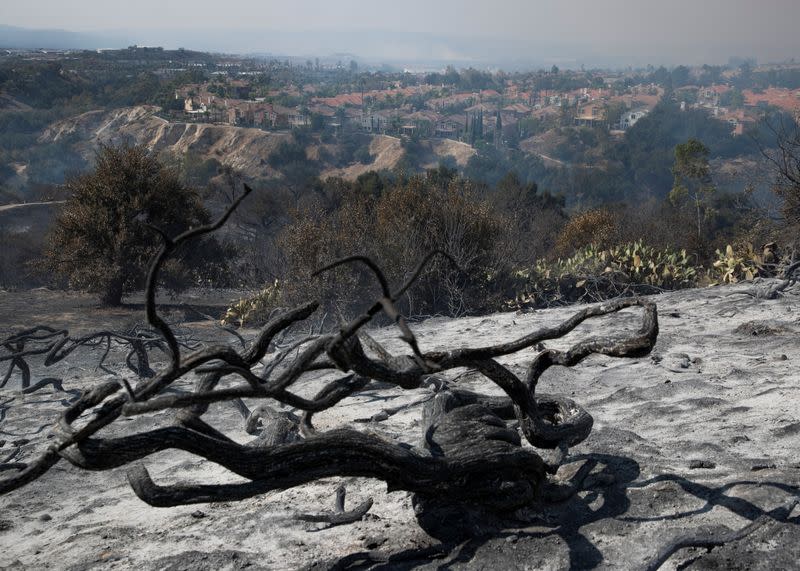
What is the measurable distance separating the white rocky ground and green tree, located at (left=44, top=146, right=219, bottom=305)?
34.4 ft

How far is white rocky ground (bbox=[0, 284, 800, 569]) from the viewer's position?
10.6 ft

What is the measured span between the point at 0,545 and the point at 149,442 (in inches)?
68.8

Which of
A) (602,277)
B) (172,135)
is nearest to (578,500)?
(602,277)

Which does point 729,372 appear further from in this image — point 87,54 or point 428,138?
point 87,54

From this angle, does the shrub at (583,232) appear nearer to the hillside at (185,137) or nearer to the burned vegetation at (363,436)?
the burned vegetation at (363,436)

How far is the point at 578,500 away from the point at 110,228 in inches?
570

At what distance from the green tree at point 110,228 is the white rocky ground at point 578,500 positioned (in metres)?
10.5

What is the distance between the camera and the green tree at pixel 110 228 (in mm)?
16000

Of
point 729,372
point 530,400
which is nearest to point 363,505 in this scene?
point 530,400

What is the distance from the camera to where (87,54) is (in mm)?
113500

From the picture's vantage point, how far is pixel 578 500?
12.0 feet

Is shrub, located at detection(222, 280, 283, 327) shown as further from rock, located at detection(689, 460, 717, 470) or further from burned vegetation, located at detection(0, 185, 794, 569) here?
rock, located at detection(689, 460, 717, 470)

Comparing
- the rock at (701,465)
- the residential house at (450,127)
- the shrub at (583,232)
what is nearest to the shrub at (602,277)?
the shrub at (583,232)

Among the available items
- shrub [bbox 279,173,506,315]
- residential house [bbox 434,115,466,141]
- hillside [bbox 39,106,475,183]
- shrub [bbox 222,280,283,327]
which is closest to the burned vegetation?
→ shrub [bbox 279,173,506,315]
